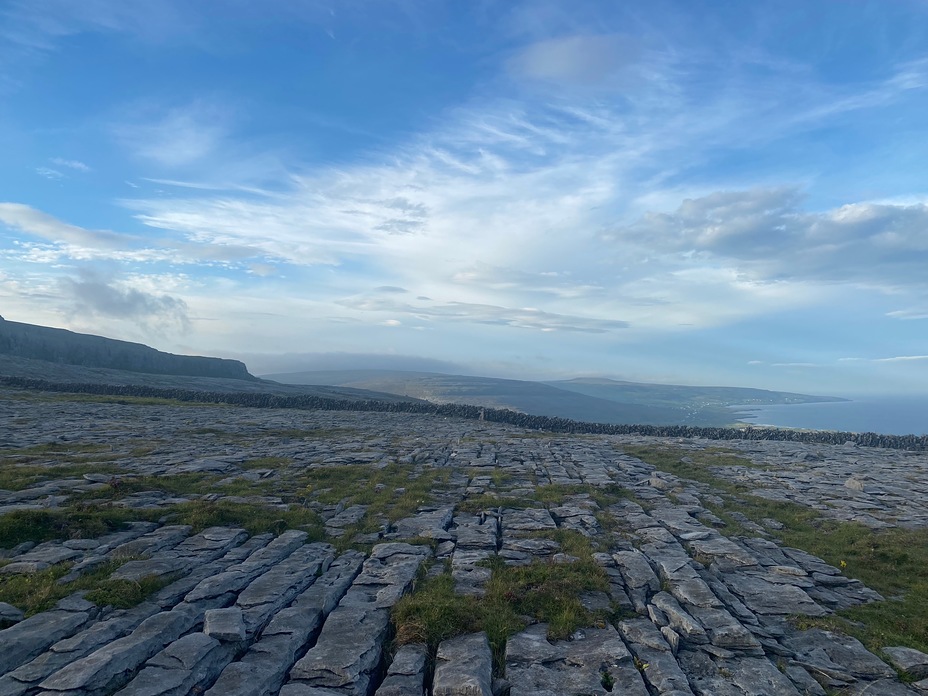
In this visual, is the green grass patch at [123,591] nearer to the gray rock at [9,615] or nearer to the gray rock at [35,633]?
the gray rock at [35,633]

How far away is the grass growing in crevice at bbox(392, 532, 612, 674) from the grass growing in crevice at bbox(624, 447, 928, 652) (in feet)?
13.7

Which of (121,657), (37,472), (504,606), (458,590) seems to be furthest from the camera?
(37,472)

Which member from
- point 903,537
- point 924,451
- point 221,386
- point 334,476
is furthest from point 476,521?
point 221,386

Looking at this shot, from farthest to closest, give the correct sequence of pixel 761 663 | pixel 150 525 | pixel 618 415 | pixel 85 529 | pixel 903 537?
pixel 618 415
pixel 903 537
pixel 150 525
pixel 85 529
pixel 761 663

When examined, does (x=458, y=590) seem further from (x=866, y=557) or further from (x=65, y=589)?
(x=866, y=557)

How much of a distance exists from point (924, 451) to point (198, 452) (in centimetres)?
4397

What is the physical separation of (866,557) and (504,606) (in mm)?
9957

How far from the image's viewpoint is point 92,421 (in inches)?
1238

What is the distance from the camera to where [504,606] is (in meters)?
9.70

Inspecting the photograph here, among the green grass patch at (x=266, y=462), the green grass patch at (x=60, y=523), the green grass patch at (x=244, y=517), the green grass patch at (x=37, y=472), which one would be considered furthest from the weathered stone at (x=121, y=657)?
the green grass patch at (x=266, y=462)

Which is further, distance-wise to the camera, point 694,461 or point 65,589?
point 694,461

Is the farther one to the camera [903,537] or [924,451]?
[924,451]

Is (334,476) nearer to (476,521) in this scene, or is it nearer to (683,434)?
(476,521)

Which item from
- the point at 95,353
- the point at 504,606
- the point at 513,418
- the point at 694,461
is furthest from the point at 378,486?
the point at 95,353
